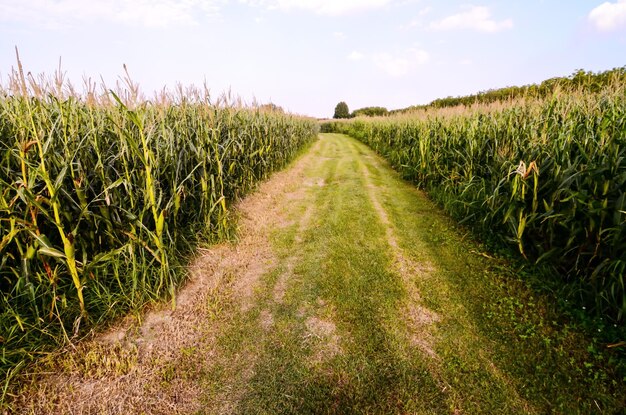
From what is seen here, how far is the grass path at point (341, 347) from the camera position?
229 centimetres

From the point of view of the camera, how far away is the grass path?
7.51 ft

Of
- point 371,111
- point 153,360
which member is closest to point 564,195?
point 153,360

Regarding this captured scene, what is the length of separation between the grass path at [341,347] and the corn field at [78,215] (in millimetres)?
373

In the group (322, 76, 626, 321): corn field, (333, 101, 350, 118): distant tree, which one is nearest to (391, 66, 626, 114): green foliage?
(322, 76, 626, 321): corn field

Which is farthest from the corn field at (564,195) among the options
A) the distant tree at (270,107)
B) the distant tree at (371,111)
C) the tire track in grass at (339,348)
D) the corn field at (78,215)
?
the distant tree at (371,111)

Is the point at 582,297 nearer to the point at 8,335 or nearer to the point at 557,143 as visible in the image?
the point at 557,143

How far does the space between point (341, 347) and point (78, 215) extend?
3.01 m

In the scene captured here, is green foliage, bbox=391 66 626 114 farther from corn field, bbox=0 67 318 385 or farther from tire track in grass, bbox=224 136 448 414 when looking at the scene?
corn field, bbox=0 67 318 385

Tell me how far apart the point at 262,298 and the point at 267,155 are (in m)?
6.09

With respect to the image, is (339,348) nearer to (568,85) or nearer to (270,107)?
(270,107)

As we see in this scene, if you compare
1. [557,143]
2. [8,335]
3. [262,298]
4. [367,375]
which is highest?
[557,143]

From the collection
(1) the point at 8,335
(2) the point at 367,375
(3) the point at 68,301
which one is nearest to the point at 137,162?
(3) the point at 68,301

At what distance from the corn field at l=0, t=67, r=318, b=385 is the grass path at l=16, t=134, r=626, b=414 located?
1.22 ft

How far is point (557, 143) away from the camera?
13.0ft
